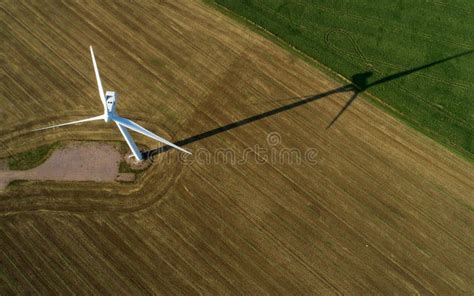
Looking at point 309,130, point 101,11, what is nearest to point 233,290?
point 309,130

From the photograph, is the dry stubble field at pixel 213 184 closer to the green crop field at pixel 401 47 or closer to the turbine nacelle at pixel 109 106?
the green crop field at pixel 401 47

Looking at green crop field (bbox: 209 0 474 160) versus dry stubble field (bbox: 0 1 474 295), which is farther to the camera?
green crop field (bbox: 209 0 474 160)

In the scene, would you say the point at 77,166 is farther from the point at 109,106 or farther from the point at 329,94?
the point at 329,94

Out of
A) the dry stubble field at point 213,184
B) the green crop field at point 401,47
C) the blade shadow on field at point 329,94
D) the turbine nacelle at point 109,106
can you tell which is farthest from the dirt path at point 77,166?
the green crop field at point 401,47

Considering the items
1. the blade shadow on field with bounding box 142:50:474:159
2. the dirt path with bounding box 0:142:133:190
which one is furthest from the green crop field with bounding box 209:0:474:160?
the dirt path with bounding box 0:142:133:190

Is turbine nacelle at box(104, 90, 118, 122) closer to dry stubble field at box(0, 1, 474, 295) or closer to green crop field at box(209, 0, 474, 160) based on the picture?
dry stubble field at box(0, 1, 474, 295)

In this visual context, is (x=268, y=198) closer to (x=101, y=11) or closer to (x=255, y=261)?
(x=255, y=261)

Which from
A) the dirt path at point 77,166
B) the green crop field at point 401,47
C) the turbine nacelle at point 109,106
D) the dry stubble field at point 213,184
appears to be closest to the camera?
the turbine nacelle at point 109,106
